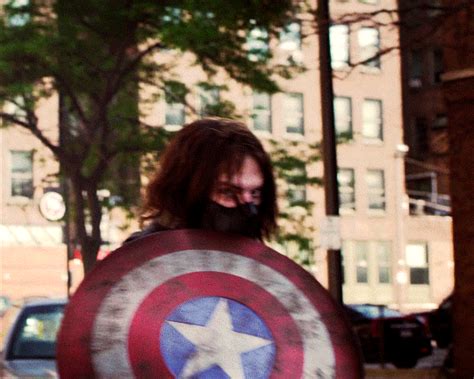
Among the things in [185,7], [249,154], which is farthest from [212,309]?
[185,7]

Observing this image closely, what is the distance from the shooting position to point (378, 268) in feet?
175

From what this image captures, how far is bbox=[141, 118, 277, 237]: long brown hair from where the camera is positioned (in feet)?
8.36

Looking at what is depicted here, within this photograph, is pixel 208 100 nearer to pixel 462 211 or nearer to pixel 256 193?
pixel 462 211

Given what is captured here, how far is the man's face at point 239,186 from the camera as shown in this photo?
2.55 m

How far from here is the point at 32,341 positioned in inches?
346

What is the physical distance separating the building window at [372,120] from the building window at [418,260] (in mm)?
4917

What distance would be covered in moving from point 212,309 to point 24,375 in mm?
5825

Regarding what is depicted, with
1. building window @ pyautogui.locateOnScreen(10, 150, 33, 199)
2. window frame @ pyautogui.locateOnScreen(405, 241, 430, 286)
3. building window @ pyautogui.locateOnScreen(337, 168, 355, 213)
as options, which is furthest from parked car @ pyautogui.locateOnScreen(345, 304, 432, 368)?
window frame @ pyautogui.locateOnScreen(405, 241, 430, 286)

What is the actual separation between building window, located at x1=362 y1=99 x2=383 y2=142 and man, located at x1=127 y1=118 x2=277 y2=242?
166 feet

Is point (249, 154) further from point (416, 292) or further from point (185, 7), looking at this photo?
point (416, 292)

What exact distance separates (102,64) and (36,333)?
44.4 feet

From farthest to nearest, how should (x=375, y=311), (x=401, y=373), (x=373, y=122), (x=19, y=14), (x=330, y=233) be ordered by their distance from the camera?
(x=373, y=122) < (x=375, y=311) < (x=19, y=14) < (x=401, y=373) < (x=330, y=233)

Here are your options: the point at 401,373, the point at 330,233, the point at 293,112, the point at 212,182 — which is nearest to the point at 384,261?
the point at 293,112

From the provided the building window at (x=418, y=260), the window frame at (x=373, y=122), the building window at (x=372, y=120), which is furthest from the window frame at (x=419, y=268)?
the building window at (x=372, y=120)
